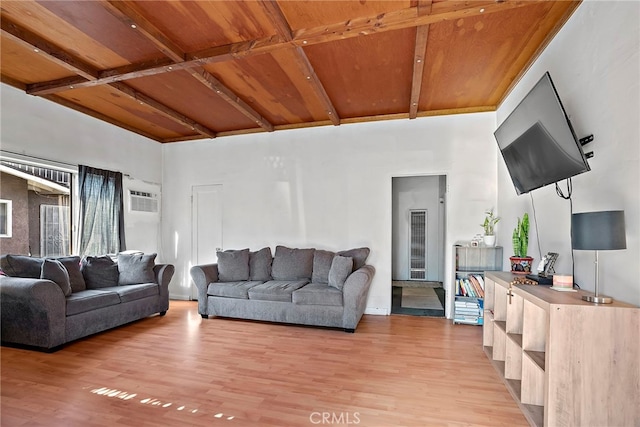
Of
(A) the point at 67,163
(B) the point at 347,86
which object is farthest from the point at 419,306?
(A) the point at 67,163

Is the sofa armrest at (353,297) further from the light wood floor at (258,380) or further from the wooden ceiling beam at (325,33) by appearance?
the wooden ceiling beam at (325,33)

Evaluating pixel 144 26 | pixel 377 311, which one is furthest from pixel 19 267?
pixel 377 311

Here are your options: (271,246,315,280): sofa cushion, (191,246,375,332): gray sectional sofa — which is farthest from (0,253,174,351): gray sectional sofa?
(271,246,315,280): sofa cushion

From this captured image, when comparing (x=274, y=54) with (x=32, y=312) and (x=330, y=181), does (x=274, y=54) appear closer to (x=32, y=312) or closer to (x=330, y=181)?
(x=330, y=181)

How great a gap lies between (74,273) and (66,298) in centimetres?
56

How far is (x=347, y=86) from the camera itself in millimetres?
3475

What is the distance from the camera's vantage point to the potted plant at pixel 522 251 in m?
2.78

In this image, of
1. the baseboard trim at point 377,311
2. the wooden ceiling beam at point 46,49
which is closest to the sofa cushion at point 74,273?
the wooden ceiling beam at point 46,49

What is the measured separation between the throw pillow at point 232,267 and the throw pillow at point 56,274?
1.70 meters

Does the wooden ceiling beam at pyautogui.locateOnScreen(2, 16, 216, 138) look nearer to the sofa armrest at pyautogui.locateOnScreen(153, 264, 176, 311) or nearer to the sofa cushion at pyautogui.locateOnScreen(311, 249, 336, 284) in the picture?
the sofa armrest at pyautogui.locateOnScreen(153, 264, 176, 311)

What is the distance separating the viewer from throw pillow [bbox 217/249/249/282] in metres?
4.27

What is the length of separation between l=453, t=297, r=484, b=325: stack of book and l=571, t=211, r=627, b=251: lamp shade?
2.43 m

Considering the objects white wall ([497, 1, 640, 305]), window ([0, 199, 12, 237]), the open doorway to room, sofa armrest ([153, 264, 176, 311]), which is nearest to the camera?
white wall ([497, 1, 640, 305])

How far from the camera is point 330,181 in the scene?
463 cm
